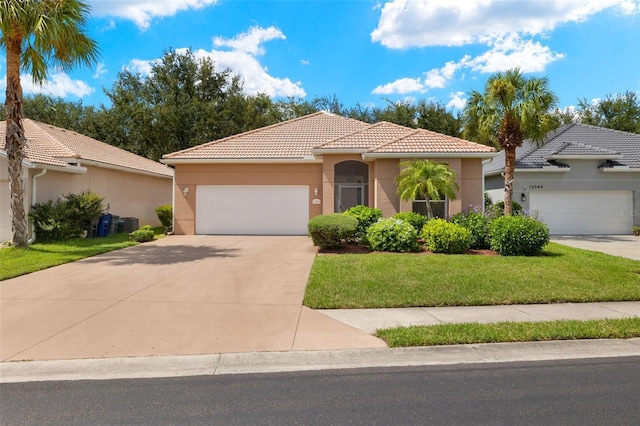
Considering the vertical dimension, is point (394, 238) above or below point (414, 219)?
below

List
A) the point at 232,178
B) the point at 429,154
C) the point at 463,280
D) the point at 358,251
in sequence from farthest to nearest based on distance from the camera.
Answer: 1. the point at 232,178
2. the point at 429,154
3. the point at 358,251
4. the point at 463,280

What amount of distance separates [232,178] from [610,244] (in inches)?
616

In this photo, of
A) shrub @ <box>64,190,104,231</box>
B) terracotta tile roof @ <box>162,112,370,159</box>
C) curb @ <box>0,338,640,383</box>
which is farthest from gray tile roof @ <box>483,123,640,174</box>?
shrub @ <box>64,190,104,231</box>

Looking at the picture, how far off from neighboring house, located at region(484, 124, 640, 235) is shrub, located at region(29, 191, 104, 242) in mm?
17955

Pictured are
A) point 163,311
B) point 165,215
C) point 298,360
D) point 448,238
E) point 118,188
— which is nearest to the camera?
point 298,360

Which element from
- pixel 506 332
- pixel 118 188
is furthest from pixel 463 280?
pixel 118 188

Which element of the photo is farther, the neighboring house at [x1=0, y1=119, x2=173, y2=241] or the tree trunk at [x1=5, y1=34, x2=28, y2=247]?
the neighboring house at [x1=0, y1=119, x2=173, y2=241]

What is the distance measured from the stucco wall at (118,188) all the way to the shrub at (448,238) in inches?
554

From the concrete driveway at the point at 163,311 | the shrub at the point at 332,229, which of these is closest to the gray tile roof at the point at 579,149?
the shrub at the point at 332,229

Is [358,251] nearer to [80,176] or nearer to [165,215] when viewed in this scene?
[165,215]

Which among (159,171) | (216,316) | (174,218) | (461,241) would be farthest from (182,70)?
(216,316)

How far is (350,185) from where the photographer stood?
56.7 ft

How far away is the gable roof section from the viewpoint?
15.0 metres

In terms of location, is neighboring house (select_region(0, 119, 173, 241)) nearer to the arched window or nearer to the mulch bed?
the arched window
